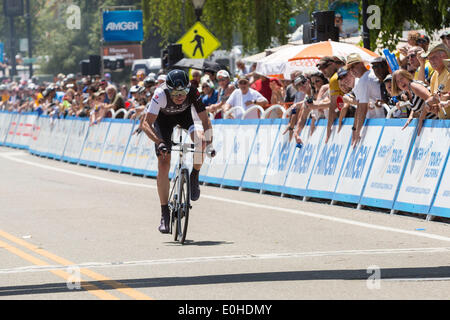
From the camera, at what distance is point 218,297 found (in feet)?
26.3

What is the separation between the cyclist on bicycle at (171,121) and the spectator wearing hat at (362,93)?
367cm

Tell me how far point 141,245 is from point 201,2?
578 inches

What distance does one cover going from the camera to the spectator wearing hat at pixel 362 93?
15.2 metres

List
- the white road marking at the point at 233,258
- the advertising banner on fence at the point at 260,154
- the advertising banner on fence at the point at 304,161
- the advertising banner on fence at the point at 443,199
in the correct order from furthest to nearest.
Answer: the advertising banner on fence at the point at 260,154, the advertising banner on fence at the point at 304,161, the advertising banner on fence at the point at 443,199, the white road marking at the point at 233,258

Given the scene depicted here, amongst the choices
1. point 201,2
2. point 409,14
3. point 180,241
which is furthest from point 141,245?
point 201,2

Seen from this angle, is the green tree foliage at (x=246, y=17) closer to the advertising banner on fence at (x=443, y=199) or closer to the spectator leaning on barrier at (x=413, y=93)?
the spectator leaning on barrier at (x=413, y=93)

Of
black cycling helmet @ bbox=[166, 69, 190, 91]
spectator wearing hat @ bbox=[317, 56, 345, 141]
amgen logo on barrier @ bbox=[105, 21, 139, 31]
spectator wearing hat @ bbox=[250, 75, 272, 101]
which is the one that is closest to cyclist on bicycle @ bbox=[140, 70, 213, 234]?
black cycling helmet @ bbox=[166, 69, 190, 91]

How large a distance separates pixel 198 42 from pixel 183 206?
13580mm

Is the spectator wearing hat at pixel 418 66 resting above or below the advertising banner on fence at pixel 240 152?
above

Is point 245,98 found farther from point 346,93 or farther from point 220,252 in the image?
point 220,252

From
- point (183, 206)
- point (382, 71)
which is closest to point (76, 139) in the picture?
point (382, 71)

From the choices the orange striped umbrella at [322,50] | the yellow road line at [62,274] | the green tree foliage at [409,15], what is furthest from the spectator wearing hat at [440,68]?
the orange striped umbrella at [322,50]

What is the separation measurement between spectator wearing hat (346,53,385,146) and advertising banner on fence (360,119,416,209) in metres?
0.52

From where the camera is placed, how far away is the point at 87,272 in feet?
31.5
